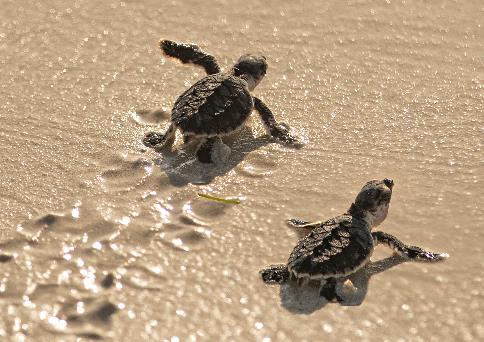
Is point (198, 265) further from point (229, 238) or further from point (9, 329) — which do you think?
point (9, 329)

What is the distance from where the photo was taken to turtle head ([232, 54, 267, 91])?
5.87 meters

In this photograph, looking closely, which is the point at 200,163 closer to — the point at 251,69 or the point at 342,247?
the point at 251,69

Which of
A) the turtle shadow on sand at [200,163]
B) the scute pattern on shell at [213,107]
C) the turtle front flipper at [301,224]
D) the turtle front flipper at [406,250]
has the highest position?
the scute pattern on shell at [213,107]

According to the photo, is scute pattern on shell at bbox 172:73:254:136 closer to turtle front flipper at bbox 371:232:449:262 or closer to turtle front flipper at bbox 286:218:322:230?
turtle front flipper at bbox 286:218:322:230

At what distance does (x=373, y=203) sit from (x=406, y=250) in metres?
0.32

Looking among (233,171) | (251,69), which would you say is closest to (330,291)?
(233,171)

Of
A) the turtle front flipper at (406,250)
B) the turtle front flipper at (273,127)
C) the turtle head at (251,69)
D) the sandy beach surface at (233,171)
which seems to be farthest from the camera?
the turtle head at (251,69)

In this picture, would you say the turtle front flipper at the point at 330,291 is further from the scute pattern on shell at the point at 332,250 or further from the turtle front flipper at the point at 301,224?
the turtle front flipper at the point at 301,224

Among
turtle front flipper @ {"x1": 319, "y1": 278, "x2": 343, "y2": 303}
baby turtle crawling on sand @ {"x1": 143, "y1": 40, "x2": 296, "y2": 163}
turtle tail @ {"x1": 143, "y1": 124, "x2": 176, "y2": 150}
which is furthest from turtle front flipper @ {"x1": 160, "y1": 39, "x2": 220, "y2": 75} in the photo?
turtle front flipper @ {"x1": 319, "y1": 278, "x2": 343, "y2": 303}

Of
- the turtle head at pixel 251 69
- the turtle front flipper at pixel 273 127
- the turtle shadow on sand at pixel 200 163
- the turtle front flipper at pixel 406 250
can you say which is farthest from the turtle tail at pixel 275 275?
the turtle head at pixel 251 69

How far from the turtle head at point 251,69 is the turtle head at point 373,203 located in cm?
162

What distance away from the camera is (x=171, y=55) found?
6.13m

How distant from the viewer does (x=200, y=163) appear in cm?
520

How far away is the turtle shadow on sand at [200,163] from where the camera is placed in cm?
503
